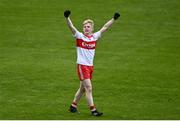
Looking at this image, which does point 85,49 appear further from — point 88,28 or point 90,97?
point 90,97

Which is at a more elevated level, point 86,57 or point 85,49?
point 85,49

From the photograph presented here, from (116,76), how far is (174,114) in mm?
4974

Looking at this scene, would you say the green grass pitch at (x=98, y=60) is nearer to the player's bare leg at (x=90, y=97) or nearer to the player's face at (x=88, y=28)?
the player's bare leg at (x=90, y=97)

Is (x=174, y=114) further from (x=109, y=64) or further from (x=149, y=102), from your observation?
(x=109, y=64)

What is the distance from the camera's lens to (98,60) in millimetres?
23266

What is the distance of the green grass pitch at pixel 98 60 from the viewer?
55.2 feet

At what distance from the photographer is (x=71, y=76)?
20781 mm

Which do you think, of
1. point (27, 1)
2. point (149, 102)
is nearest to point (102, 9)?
point (27, 1)

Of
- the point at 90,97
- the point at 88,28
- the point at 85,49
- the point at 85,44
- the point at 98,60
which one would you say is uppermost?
the point at 88,28

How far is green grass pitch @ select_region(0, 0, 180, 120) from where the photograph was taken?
16.8 metres

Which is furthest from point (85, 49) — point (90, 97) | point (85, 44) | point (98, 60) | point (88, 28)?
point (98, 60)

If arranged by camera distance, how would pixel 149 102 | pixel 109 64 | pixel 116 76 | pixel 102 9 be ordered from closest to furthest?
pixel 149 102, pixel 116 76, pixel 109 64, pixel 102 9

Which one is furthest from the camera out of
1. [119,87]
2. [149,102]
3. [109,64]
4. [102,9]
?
[102,9]

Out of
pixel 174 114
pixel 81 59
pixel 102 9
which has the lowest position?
pixel 174 114
